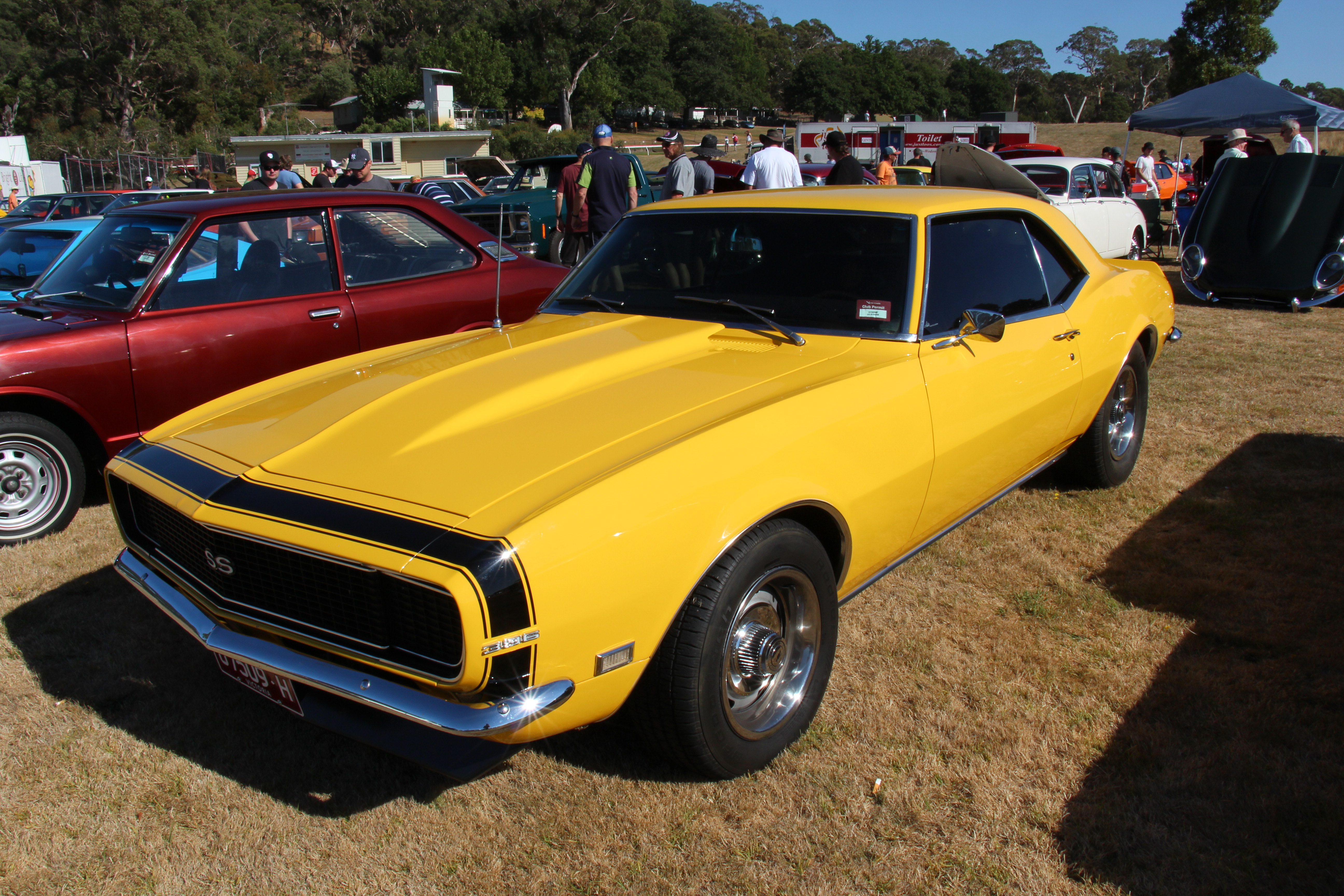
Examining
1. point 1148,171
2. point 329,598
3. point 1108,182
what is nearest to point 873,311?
point 329,598

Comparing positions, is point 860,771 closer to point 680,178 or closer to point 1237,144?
point 680,178

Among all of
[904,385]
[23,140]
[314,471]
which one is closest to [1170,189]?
[904,385]

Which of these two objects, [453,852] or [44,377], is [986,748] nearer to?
[453,852]

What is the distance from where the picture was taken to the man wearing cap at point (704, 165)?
895 cm

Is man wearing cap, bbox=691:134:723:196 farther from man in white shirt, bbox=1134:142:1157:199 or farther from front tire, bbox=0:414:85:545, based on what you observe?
man in white shirt, bbox=1134:142:1157:199

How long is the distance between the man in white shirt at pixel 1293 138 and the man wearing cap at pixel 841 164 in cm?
598

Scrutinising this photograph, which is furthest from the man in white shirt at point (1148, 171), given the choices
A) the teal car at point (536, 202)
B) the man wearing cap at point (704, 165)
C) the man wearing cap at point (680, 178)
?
the man wearing cap at point (680, 178)

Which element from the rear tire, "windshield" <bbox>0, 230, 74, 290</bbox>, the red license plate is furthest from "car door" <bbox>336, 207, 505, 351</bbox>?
the rear tire

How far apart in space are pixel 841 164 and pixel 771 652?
6767 mm

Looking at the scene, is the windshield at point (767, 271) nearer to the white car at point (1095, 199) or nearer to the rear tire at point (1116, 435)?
the rear tire at point (1116, 435)

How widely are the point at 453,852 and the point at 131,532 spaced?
1403 millimetres

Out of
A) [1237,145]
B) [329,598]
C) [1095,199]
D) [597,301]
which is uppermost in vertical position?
[1237,145]

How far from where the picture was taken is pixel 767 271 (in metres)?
3.32

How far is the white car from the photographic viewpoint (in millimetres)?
10586
